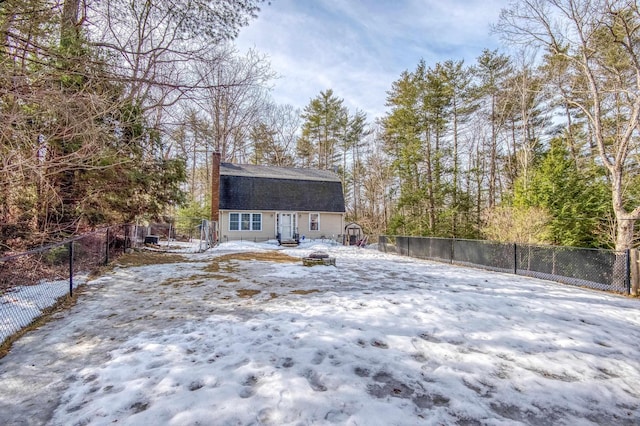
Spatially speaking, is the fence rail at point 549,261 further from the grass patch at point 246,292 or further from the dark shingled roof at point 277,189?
the dark shingled roof at point 277,189

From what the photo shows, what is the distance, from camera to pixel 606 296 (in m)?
6.24

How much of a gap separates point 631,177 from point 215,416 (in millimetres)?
15993

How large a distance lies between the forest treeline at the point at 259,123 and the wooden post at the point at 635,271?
2.40 m

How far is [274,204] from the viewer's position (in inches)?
789

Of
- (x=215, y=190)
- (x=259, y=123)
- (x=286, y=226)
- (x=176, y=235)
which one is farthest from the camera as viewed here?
(x=259, y=123)

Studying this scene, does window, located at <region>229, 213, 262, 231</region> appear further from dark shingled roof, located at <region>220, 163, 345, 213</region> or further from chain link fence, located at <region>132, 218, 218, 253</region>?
chain link fence, located at <region>132, 218, 218, 253</region>

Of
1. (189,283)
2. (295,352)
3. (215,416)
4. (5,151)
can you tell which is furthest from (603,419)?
(5,151)

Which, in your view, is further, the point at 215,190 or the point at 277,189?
the point at 277,189

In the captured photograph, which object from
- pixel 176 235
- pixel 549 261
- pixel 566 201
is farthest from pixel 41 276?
pixel 176 235

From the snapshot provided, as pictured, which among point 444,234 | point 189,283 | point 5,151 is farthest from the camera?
point 444,234

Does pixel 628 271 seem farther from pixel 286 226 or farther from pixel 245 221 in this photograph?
pixel 245 221

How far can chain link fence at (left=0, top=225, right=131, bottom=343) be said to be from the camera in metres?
4.34

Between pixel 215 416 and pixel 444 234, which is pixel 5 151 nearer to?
pixel 215 416

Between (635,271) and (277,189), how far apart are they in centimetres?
1755
